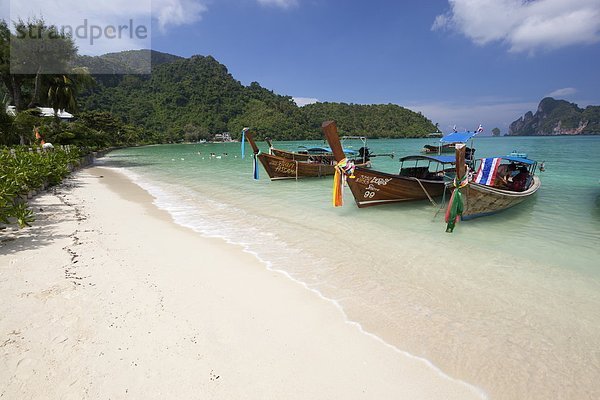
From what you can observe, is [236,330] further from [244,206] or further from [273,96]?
[273,96]

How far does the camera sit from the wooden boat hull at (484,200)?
8.67 m

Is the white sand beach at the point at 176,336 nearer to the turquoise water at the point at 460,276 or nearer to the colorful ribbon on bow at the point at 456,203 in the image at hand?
the turquoise water at the point at 460,276

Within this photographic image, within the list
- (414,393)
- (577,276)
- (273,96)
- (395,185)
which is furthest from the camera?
(273,96)

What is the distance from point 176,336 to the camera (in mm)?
3410

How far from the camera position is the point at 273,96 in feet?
558

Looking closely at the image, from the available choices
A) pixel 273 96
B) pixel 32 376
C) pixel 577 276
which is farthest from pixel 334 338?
pixel 273 96

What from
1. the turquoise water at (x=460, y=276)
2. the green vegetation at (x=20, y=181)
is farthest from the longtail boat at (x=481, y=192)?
the green vegetation at (x=20, y=181)

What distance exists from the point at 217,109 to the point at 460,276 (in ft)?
483

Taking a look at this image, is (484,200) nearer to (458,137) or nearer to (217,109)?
(458,137)

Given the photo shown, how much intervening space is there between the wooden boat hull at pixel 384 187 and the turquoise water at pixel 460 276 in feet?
1.25

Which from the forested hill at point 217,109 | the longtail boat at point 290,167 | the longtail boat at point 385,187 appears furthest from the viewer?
the forested hill at point 217,109

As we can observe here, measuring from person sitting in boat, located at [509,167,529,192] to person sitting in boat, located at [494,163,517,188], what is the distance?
9.1 inches

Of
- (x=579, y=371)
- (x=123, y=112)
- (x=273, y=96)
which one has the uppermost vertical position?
(x=273, y=96)

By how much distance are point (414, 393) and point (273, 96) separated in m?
178
